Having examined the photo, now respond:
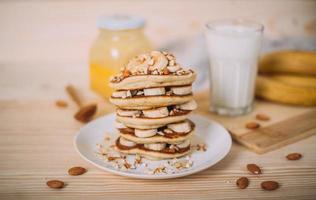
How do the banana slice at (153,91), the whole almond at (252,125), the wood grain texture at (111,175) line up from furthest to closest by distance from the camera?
the whole almond at (252,125) → the banana slice at (153,91) → the wood grain texture at (111,175)

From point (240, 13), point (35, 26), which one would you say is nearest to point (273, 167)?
point (240, 13)

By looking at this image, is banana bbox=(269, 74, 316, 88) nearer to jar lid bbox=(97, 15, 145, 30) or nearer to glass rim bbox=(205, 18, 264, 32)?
glass rim bbox=(205, 18, 264, 32)

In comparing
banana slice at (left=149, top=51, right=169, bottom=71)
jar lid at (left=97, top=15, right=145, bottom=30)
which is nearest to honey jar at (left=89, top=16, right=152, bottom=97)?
jar lid at (left=97, top=15, right=145, bottom=30)

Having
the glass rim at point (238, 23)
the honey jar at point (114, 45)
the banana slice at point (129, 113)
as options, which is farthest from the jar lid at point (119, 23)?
the banana slice at point (129, 113)

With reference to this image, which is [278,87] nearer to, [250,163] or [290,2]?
[250,163]

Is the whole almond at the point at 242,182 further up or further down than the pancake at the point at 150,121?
further down

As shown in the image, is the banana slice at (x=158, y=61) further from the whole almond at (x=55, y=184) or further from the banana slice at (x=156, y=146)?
the whole almond at (x=55, y=184)

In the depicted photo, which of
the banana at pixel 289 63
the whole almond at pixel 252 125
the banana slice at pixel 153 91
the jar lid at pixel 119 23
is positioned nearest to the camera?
the banana slice at pixel 153 91
